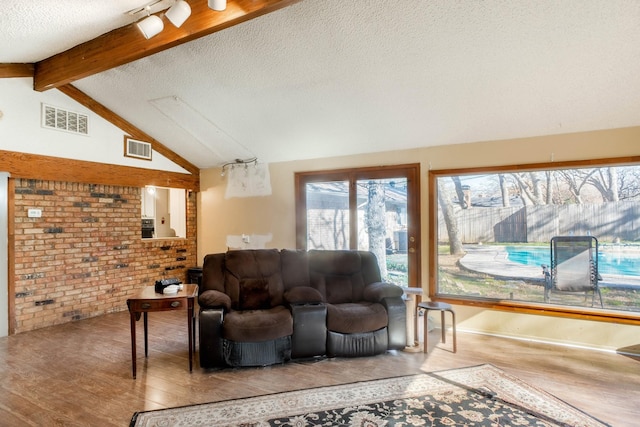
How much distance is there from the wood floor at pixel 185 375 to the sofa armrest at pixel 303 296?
0.55 metres

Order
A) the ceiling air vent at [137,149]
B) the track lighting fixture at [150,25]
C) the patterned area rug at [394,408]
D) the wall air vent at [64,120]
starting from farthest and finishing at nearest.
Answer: the ceiling air vent at [137,149] < the wall air vent at [64,120] < the track lighting fixture at [150,25] < the patterned area rug at [394,408]

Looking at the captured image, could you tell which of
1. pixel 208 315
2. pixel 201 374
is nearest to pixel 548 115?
pixel 208 315

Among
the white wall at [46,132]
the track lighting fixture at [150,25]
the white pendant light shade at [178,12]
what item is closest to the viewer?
the white pendant light shade at [178,12]

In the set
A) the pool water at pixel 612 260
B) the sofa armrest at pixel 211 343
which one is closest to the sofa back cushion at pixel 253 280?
the sofa armrest at pixel 211 343

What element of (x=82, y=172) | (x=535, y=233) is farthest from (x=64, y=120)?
(x=535, y=233)

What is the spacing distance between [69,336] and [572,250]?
565 centimetres

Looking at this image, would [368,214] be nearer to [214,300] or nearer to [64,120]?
[214,300]

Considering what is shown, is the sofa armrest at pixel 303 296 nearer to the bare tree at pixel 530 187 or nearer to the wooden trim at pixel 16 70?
the bare tree at pixel 530 187

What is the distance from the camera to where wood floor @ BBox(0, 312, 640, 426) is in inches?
95.4

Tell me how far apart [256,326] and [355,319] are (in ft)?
2.99

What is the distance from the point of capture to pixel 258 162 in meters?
5.48

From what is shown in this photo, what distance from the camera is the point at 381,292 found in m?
3.51

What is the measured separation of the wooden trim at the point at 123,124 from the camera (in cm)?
448

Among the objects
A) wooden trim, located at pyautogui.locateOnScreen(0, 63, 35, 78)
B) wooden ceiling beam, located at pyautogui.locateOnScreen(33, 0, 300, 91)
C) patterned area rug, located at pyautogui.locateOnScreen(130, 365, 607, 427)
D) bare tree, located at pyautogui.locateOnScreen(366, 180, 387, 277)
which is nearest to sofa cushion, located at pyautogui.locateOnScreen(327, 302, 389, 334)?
patterned area rug, located at pyautogui.locateOnScreen(130, 365, 607, 427)
